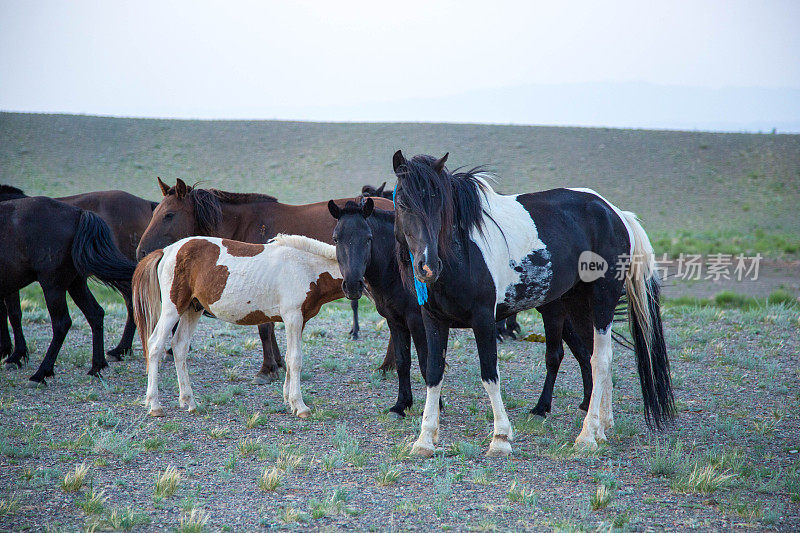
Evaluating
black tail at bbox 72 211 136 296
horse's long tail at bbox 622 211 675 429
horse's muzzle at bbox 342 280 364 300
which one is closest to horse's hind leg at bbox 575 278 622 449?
horse's long tail at bbox 622 211 675 429

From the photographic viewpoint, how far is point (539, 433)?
6066 mm

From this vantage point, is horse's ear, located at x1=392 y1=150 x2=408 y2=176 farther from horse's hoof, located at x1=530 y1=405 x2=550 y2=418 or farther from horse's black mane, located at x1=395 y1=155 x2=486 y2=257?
horse's hoof, located at x1=530 y1=405 x2=550 y2=418

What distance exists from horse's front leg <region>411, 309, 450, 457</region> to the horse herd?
1 centimetres

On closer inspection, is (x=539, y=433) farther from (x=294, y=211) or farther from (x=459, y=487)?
(x=294, y=211)

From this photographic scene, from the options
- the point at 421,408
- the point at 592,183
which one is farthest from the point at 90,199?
the point at 592,183

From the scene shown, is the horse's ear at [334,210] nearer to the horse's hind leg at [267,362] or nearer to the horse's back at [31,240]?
the horse's hind leg at [267,362]

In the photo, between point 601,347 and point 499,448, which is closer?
point 499,448

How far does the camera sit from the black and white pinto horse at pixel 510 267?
195 inches

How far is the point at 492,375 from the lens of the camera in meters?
5.32

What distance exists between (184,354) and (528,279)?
376 centimetres

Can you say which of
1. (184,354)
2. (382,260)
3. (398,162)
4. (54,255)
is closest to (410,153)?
(54,255)

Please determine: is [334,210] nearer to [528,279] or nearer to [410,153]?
[528,279]

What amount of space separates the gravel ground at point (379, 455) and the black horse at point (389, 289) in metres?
0.52

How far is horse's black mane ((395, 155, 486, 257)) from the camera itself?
4.88 metres
